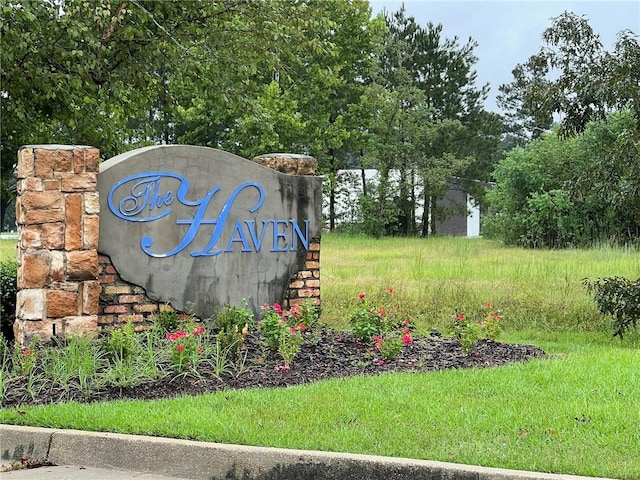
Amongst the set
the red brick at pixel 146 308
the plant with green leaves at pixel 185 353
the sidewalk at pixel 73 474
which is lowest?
the sidewalk at pixel 73 474

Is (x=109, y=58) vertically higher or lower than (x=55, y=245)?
higher

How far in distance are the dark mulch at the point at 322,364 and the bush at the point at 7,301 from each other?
3044 millimetres

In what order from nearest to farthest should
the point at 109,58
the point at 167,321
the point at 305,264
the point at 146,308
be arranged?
the point at 167,321, the point at 146,308, the point at 305,264, the point at 109,58

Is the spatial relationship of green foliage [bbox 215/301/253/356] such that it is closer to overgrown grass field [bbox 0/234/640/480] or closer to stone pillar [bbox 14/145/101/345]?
overgrown grass field [bbox 0/234/640/480]

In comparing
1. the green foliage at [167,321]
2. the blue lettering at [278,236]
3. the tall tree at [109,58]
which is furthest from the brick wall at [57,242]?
the blue lettering at [278,236]

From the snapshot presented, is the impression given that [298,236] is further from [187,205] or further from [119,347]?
[119,347]

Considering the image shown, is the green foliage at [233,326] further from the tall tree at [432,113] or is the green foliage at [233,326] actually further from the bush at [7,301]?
the tall tree at [432,113]

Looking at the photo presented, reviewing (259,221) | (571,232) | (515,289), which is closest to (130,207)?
(259,221)

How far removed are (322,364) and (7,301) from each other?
13.8 feet

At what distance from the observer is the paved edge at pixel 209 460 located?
5.25 m

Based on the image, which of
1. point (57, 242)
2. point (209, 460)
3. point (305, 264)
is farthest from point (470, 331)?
point (57, 242)

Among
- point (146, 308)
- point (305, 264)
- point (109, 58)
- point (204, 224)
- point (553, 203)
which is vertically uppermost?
point (109, 58)

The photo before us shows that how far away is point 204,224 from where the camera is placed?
422 inches

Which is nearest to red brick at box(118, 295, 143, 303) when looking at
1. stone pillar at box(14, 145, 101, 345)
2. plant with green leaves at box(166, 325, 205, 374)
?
stone pillar at box(14, 145, 101, 345)
